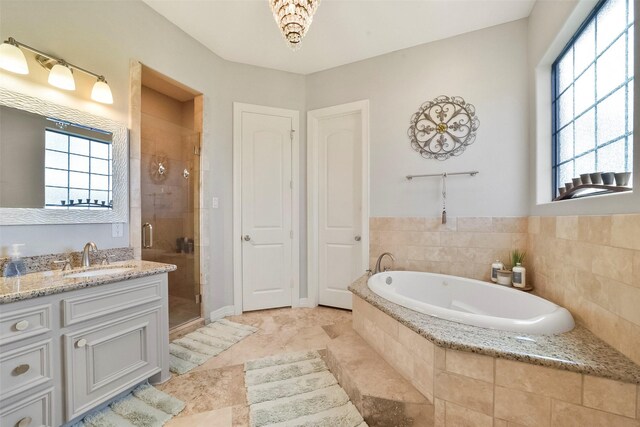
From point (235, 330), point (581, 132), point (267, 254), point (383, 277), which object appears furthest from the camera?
point (267, 254)

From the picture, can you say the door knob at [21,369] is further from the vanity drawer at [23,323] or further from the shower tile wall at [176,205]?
the shower tile wall at [176,205]

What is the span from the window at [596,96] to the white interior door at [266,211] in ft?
7.89

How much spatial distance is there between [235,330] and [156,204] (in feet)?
4.62

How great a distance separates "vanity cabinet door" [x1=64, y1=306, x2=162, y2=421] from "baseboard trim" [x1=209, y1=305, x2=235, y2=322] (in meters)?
1.00

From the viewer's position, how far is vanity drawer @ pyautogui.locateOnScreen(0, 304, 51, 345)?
1.08m

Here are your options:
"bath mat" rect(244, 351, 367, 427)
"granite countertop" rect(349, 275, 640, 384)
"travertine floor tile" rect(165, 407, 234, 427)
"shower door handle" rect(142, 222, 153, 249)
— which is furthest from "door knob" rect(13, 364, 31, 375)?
"granite countertop" rect(349, 275, 640, 384)

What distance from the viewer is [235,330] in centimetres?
248

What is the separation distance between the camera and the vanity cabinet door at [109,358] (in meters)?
1.29

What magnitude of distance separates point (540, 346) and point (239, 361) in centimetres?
184

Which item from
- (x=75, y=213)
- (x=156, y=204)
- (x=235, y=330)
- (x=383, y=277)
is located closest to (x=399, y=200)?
(x=383, y=277)

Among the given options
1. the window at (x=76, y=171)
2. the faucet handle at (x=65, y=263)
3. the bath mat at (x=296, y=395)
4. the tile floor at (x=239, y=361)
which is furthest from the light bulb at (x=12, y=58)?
the bath mat at (x=296, y=395)

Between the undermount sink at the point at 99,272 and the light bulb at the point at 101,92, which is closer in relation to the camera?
the undermount sink at the point at 99,272

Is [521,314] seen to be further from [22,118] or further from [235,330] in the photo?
[22,118]

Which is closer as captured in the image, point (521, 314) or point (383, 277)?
point (521, 314)
